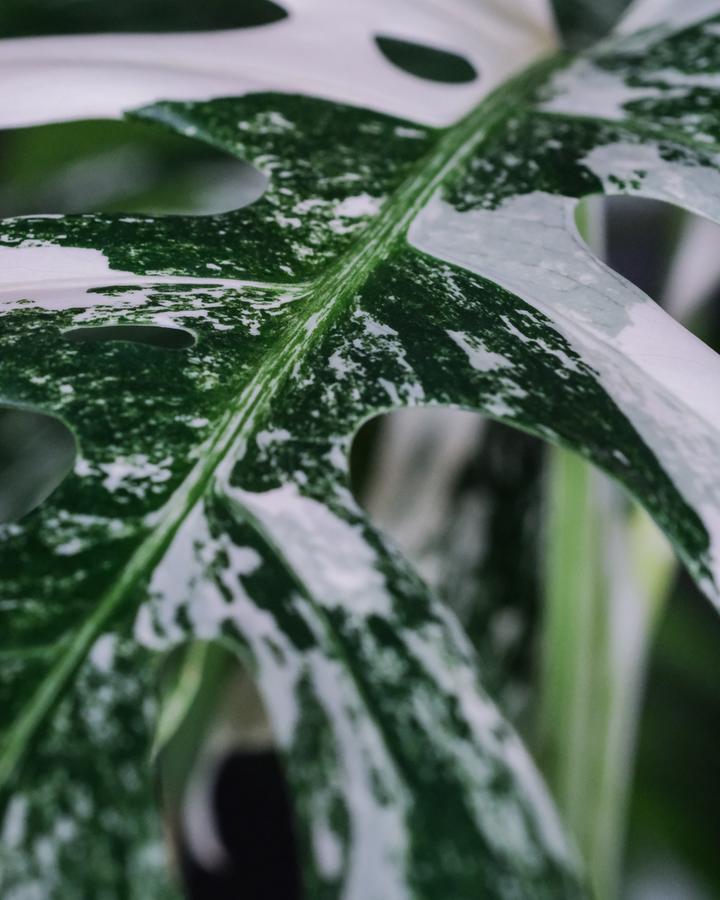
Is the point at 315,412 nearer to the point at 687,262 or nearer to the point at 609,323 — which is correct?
the point at 609,323

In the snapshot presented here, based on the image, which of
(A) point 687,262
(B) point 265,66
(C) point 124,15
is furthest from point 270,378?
(C) point 124,15

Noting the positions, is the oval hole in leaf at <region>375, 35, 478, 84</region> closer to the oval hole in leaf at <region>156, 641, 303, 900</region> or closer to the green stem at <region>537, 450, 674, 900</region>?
the green stem at <region>537, 450, 674, 900</region>

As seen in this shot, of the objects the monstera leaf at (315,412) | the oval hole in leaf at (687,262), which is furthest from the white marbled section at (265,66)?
the oval hole in leaf at (687,262)

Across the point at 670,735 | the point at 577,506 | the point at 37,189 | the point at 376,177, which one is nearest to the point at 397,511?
the point at 577,506

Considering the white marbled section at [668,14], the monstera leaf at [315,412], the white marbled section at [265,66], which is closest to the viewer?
the monstera leaf at [315,412]

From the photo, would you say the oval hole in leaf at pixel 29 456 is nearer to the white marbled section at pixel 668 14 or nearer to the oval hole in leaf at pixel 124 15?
the oval hole in leaf at pixel 124 15

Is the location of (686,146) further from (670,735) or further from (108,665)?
(670,735)
